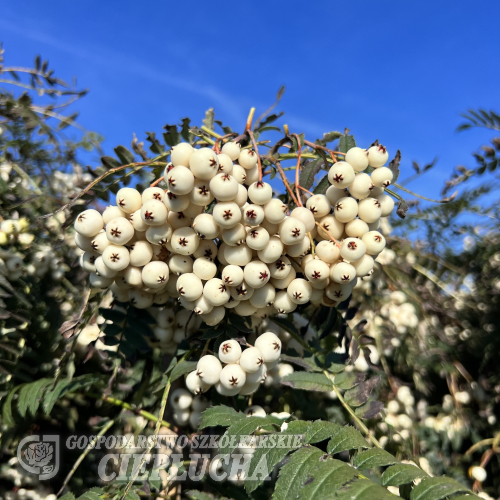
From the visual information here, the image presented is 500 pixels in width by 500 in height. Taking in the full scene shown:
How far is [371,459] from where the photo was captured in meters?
0.81

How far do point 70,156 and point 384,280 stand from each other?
70.3 inches

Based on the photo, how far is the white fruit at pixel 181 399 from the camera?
3.94 feet

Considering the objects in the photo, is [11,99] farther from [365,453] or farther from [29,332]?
[365,453]

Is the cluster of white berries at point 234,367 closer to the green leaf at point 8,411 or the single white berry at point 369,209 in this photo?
the single white berry at point 369,209

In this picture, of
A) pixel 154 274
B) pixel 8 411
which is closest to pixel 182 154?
pixel 154 274

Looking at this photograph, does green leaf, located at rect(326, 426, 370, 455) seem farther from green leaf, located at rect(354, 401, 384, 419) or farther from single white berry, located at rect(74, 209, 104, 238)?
single white berry, located at rect(74, 209, 104, 238)

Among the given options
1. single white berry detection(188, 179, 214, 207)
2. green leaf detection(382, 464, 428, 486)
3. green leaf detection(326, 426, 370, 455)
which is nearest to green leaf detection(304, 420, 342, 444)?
green leaf detection(326, 426, 370, 455)

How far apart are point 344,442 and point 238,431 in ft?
0.71

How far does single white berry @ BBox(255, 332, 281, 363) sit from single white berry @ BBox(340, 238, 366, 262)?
0.29 meters

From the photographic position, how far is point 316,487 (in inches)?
27.3

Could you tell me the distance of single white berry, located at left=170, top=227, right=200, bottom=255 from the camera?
0.98 meters

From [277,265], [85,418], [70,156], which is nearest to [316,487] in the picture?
[277,265]

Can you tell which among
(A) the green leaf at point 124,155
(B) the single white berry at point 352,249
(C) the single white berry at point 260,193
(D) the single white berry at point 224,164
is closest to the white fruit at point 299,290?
(B) the single white berry at point 352,249

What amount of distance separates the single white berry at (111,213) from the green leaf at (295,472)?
0.70 metres
